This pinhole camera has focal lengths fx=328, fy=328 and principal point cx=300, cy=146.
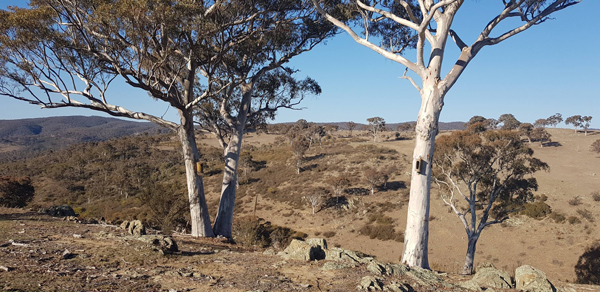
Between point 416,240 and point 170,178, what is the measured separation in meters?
33.6

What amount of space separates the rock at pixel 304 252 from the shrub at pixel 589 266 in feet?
49.5

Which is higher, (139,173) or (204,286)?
(204,286)

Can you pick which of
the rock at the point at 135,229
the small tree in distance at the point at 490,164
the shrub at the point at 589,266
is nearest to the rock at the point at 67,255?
the rock at the point at 135,229

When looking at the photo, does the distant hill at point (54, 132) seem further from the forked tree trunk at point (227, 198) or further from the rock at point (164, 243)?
the rock at point (164, 243)

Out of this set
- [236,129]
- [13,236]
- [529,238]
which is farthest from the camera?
[529,238]

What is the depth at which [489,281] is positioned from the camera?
5168 mm

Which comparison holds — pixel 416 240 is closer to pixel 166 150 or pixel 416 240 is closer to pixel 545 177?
pixel 545 177

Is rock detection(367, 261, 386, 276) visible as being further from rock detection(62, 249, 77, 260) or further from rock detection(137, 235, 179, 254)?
rock detection(62, 249, 77, 260)

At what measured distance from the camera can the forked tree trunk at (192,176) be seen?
971 centimetres

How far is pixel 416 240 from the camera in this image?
6.80 m

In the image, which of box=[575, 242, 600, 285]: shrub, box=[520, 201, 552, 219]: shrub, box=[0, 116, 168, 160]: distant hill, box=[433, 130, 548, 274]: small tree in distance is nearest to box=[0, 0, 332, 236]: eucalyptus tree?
box=[433, 130, 548, 274]: small tree in distance

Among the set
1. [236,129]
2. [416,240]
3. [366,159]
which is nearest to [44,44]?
[236,129]

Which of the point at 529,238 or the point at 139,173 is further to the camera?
the point at 139,173

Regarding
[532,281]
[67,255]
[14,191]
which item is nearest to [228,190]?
[67,255]
